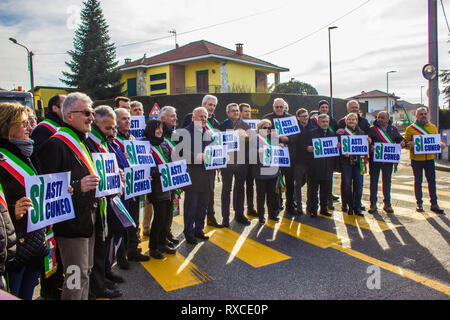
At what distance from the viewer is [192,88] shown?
3756 centimetres

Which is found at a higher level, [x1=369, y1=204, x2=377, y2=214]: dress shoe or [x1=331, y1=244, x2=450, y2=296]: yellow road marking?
[x1=369, y1=204, x2=377, y2=214]: dress shoe

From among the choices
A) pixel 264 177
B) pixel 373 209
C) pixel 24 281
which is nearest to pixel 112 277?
pixel 24 281

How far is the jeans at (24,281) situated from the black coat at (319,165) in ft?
17.8

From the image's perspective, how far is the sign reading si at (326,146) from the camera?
277 inches

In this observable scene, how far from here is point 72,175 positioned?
3070mm

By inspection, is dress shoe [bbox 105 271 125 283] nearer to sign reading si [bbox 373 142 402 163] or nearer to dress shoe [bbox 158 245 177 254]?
dress shoe [bbox 158 245 177 254]

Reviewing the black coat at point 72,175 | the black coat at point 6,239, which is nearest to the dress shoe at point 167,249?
the black coat at point 72,175

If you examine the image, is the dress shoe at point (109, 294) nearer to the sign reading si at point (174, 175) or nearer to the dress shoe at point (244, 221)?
the sign reading si at point (174, 175)

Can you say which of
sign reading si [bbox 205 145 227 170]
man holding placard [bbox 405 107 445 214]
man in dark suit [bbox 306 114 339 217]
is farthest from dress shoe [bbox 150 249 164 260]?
man holding placard [bbox 405 107 445 214]

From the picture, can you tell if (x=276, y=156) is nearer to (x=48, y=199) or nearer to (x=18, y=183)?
(x=48, y=199)

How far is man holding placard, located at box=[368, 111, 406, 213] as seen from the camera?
7176 millimetres

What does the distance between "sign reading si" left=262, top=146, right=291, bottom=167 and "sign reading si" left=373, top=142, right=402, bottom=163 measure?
1.85 meters

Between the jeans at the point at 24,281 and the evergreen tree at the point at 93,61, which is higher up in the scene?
the evergreen tree at the point at 93,61

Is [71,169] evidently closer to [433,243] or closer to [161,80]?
[433,243]
